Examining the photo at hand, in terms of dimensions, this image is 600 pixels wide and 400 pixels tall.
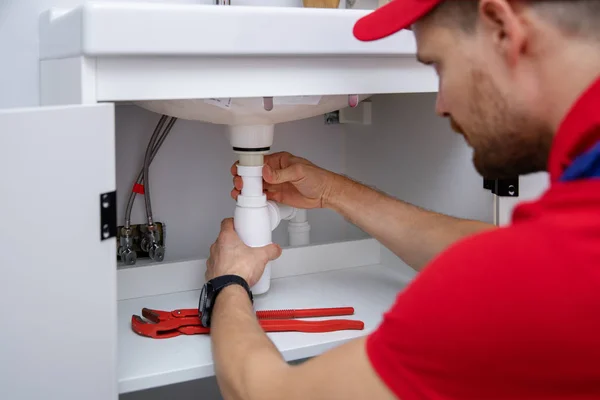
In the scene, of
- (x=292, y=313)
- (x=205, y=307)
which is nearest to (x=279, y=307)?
(x=292, y=313)

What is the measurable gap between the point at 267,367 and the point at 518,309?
32 cm

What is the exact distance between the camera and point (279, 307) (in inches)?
49.7

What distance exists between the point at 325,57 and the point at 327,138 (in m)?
0.62

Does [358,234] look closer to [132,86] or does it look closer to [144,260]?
[144,260]

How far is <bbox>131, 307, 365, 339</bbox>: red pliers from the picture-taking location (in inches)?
44.0

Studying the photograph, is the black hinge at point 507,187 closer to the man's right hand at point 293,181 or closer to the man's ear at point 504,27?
the man's right hand at point 293,181

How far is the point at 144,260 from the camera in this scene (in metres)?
1.42

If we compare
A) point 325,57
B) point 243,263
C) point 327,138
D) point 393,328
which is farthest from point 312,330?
point 327,138

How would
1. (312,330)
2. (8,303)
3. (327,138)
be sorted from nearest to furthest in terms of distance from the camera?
(8,303) < (312,330) < (327,138)

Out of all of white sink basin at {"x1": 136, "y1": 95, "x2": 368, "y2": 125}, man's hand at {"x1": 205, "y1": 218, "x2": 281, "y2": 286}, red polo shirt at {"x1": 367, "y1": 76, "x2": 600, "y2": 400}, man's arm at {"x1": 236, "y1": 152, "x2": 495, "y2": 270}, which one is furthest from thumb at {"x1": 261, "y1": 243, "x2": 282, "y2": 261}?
red polo shirt at {"x1": 367, "y1": 76, "x2": 600, "y2": 400}

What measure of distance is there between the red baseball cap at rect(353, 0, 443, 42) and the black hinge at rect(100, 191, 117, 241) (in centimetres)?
33

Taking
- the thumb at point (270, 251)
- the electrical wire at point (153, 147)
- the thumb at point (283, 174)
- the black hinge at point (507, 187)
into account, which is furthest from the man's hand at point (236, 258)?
the black hinge at point (507, 187)

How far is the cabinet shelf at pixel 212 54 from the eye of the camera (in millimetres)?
877

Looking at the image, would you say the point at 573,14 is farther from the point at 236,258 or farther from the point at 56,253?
the point at 236,258
